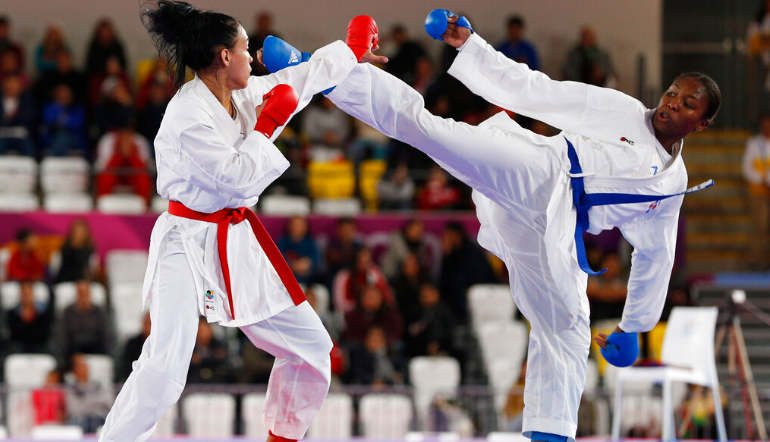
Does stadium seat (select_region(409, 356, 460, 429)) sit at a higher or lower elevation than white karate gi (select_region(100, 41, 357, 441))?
lower

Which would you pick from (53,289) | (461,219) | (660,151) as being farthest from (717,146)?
(660,151)

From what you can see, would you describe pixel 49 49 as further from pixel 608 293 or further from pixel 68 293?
pixel 608 293

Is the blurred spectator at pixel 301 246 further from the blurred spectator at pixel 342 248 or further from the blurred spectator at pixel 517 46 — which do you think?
the blurred spectator at pixel 517 46

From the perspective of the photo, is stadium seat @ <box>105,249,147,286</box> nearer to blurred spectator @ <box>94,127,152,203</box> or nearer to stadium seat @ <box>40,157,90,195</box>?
blurred spectator @ <box>94,127,152,203</box>

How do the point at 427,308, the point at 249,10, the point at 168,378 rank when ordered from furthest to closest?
the point at 249,10 < the point at 427,308 < the point at 168,378

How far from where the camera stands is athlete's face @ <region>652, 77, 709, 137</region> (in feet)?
12.6

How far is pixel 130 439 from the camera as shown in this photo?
3.43 metres

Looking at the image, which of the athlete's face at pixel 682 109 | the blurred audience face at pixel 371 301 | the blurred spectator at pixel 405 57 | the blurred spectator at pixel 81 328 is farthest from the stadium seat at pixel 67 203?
the athlete's face at pixel 682 109

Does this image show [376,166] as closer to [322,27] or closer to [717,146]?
[322,27]

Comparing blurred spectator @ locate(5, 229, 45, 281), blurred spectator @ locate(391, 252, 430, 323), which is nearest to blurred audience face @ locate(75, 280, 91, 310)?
blurred spectator @ locate(5, 229, 45, 281)

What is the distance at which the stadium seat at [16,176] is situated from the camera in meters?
9.12

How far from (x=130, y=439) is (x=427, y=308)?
15.8 feet

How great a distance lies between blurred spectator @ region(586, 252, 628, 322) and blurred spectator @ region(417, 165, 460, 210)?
4.48ft

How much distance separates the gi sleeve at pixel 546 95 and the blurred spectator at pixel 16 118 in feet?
21.2
